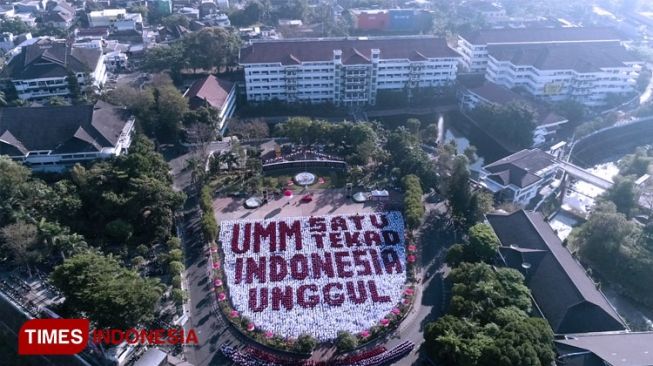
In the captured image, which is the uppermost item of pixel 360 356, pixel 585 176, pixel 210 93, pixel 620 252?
pixel 210 93

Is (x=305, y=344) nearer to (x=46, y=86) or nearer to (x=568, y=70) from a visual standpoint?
(x=46, y=86)

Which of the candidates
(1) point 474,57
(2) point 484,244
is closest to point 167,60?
(1) point 474,57

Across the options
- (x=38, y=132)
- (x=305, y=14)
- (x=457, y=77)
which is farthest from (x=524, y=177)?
(x=305, y=14)

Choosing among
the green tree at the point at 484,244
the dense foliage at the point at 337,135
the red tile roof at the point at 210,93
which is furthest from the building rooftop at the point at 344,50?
the green tree at the point at 484,244

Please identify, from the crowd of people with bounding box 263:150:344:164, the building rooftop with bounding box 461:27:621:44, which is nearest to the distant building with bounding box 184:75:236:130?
the crowd of people with bounding box 263:150:344:164

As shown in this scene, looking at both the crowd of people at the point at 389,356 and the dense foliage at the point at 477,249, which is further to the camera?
the dense foliage at the point at 477,249

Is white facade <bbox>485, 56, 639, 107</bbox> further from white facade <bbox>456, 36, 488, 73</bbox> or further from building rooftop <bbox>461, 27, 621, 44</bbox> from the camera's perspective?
building rooftop <bbox>461, 27, 621, 44</bbox>

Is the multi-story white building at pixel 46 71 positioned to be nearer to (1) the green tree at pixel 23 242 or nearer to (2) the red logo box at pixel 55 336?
(1) the green tree at pixel 23 242
